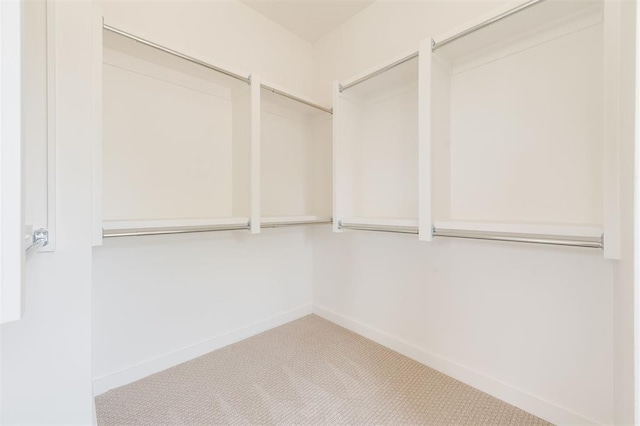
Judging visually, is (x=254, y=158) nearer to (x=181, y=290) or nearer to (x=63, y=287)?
(x=181, y=290)

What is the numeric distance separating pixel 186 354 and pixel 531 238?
6.22 ft

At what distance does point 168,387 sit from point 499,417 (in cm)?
161

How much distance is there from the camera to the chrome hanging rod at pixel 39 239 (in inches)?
24.4

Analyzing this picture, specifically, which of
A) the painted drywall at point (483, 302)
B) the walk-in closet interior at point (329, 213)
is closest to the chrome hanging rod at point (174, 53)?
the walk-in closet interior at point (329, 213)

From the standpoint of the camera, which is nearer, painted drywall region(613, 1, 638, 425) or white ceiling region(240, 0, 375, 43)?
painted drywall region(613, 1, 638, 425)

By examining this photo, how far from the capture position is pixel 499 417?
Answer: 3.94 feet

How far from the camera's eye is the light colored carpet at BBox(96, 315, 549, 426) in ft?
3.88

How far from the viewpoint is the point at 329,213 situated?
2176 millimetres

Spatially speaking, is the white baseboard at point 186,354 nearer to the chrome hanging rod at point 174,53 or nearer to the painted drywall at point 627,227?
the chrome hanging rod at point 174,53

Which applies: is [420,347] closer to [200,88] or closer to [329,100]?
[329,100]

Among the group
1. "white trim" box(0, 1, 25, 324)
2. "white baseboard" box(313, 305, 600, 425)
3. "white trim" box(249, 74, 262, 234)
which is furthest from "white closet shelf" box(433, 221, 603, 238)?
"white trim" box(0, 1, 25, 324)

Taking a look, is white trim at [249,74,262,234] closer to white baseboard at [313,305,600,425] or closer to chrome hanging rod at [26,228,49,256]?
chrome hanging rod at [26,228,49,256]

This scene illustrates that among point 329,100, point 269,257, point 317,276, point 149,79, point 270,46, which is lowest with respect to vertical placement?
point 317,276

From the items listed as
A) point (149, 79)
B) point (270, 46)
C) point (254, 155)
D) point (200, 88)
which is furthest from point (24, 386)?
point (270, 46)
